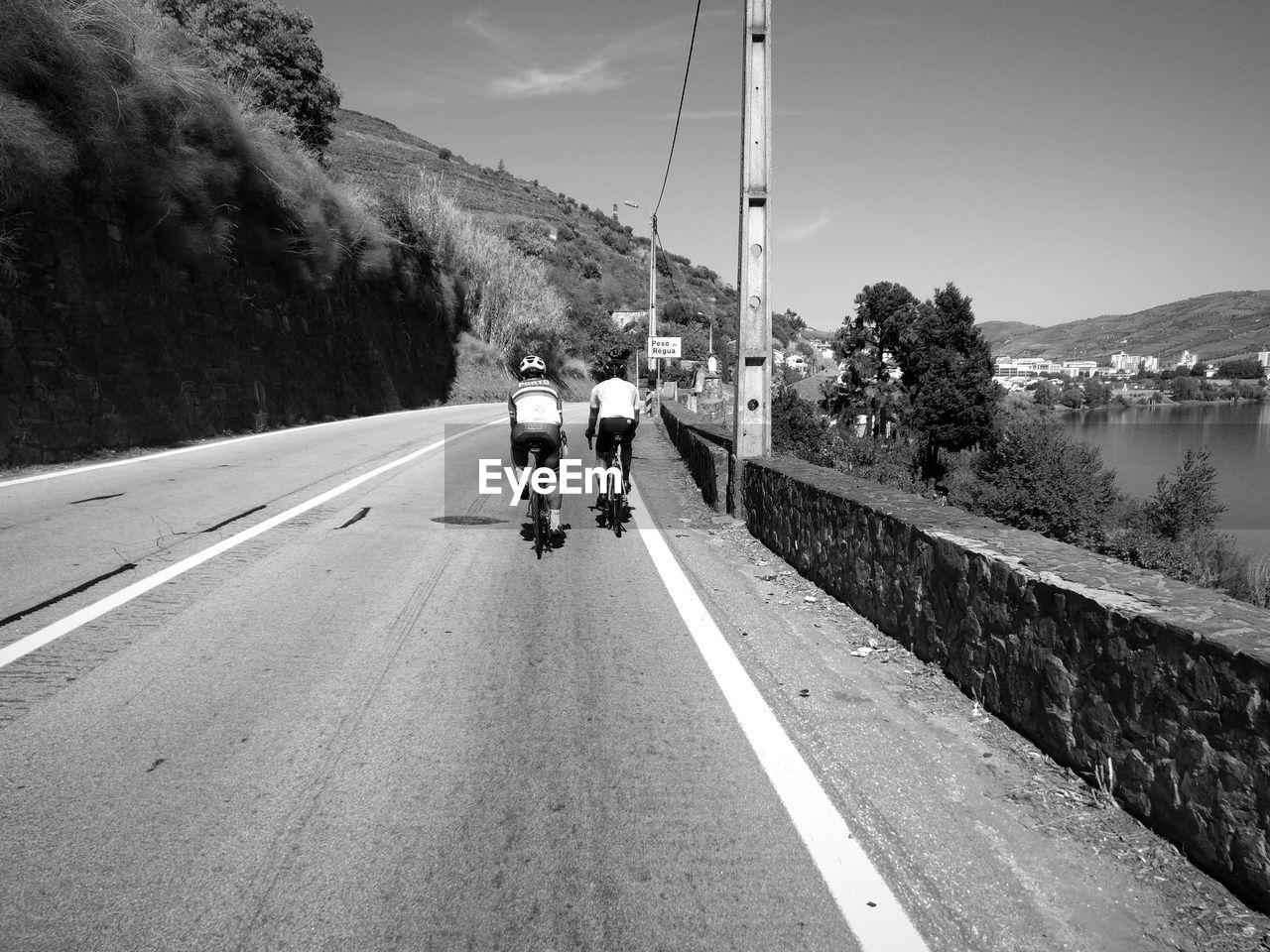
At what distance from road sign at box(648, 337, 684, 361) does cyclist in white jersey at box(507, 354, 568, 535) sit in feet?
76.0

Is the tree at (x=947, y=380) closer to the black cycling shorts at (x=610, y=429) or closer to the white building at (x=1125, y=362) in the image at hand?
the black cycling shorts at (x=610, y=429)

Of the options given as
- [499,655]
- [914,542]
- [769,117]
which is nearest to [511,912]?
[499,655]

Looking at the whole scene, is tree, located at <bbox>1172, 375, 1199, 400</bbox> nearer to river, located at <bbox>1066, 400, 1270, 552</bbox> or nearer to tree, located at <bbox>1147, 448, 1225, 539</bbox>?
river, located at <bbox>1066, 400, 1270, 552</bbox>

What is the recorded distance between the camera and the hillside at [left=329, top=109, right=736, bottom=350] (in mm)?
80375

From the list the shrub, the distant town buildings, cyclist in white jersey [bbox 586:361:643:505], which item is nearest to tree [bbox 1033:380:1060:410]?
the distant town buildings

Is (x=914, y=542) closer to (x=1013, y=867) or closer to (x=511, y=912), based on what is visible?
(x=1013, y=867)

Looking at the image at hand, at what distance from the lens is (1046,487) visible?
169ft

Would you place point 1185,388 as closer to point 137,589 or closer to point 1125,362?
point 1125,362

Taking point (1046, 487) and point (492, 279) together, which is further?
point (1046, 487)

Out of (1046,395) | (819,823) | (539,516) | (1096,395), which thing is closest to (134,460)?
(539,516)

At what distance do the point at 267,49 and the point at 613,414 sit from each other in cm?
2895

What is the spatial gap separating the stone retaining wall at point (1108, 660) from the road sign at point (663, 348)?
2612 centimetres

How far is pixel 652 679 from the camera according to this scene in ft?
15.0

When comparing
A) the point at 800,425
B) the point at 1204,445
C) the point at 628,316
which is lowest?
the point at 1204,445
